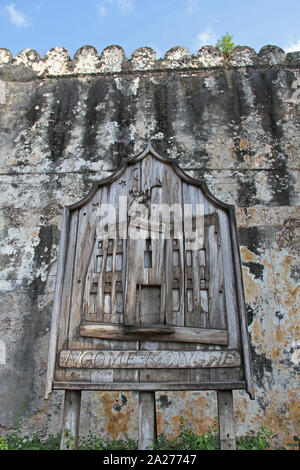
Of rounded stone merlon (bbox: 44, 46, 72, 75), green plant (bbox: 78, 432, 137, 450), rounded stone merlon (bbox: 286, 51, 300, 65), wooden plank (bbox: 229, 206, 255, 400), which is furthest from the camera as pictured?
rounded stone merlon (bbox: 44, 46, 72, 75)

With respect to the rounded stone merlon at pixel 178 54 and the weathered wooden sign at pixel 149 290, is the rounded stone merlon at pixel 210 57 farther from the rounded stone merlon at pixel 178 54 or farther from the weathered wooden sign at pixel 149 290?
the weathered wooden sign at pixel 149 290

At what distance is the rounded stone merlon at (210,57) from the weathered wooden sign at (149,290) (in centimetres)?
342

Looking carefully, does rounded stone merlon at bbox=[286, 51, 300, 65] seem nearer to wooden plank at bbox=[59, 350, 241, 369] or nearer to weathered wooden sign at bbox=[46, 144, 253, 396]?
weathered wooden sign at bbox=[46, 144, 253, 396]

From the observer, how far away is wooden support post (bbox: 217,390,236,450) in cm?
280

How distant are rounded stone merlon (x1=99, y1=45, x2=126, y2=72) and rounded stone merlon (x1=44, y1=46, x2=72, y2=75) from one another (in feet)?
1.87

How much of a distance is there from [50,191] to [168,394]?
3.11 meters

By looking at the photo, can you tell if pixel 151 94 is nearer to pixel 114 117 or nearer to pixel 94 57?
pixel 114 117

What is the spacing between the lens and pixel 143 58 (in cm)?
650

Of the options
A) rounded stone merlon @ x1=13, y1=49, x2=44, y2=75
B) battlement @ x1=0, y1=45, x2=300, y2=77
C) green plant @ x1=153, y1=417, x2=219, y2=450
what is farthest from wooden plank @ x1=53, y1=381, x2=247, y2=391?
rounded stone merlon @ x1=13, y1=49, x2=44, y2=75

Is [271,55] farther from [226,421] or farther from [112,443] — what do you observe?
[112,443]

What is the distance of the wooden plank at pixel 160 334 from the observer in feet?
9.88

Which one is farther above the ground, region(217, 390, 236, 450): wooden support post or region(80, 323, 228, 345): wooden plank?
region(80, 323, 228, 345): wooden plank

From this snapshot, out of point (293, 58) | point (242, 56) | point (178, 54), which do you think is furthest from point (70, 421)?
point (293, 58)

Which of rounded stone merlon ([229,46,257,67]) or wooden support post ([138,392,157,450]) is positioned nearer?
wooden support post ([138,392,157,450])
